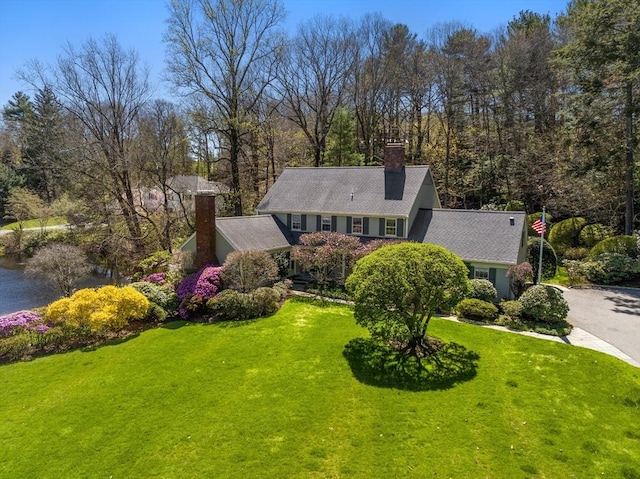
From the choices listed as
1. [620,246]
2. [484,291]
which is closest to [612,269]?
[620,246]

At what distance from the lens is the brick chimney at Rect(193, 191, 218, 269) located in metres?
20.2

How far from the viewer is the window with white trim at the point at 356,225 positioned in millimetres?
22641

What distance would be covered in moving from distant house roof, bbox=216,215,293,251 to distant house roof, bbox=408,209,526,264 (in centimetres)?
771

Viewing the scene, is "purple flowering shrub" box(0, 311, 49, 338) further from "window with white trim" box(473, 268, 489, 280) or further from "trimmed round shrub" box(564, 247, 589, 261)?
"trimmed round shrub" box(564, 247, 589, 261)

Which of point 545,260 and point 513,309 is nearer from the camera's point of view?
point 513,309

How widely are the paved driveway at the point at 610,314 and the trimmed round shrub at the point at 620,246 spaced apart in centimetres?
328

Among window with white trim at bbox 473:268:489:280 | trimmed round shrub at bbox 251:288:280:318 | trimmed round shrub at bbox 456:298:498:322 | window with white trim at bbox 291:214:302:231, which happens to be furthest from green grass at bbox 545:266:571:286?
trimmed round shrub at bbox 251:288:280:318

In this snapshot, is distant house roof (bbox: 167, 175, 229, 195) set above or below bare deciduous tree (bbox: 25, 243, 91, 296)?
above

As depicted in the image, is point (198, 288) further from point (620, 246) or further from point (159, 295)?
point (620, 246)

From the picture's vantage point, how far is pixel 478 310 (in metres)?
16.4

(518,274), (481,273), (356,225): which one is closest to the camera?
(518,274)

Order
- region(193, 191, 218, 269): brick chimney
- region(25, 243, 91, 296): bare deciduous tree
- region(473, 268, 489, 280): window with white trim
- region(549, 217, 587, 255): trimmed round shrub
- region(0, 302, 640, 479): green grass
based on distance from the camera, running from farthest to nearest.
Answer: region(549, 217, 587, 255): trimmed round shrub → region(193, 191, 218, 269): brick chimney → region(473, 268, 489, 280): window with white trim → region(25, 243, 91, 296): bare deciduous tree → region(0, 302, 640, 479): green grass

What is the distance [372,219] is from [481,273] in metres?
6.65

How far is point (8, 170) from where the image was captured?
152 ft
